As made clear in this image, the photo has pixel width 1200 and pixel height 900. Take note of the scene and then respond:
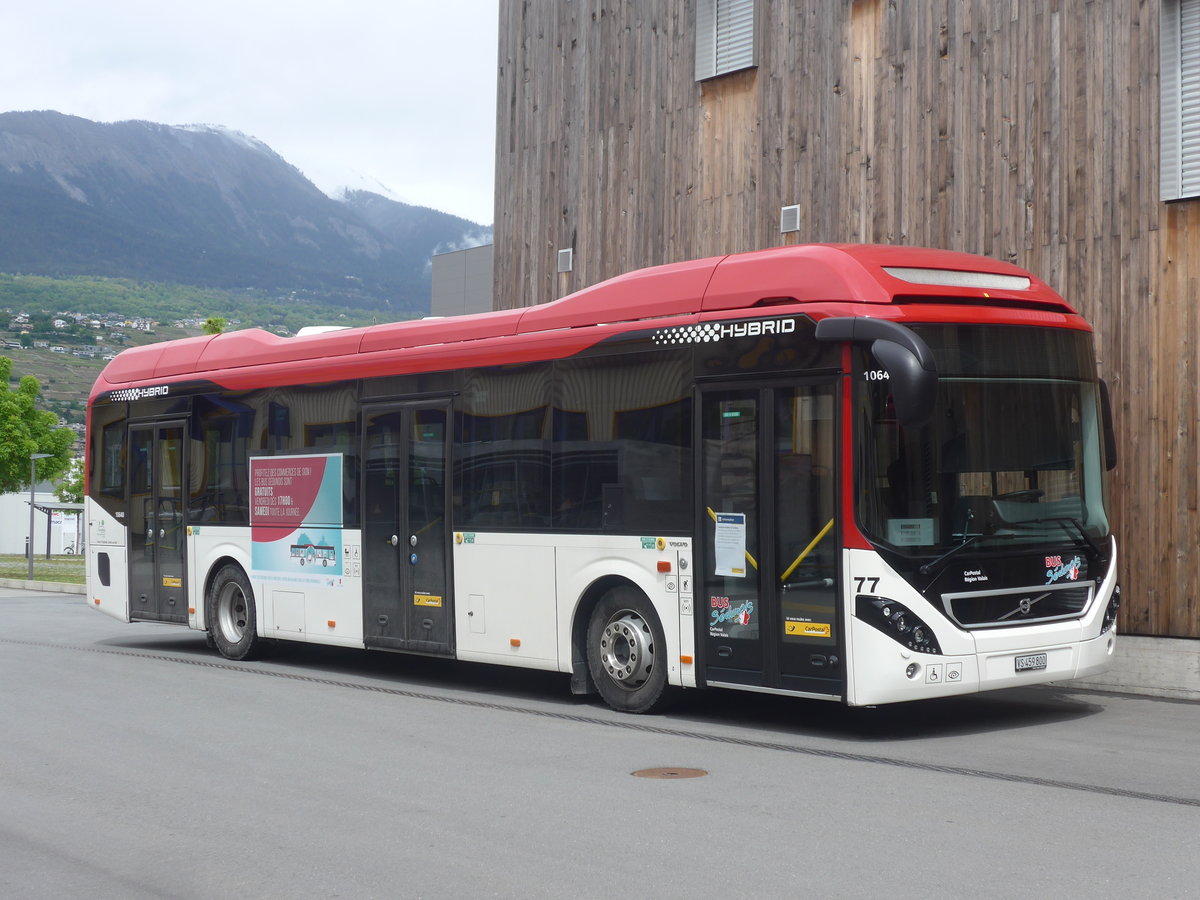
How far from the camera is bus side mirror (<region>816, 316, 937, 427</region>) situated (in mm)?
9211

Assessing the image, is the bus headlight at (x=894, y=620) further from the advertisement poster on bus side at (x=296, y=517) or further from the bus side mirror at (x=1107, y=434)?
the advertisement poster on bus side at (x=296, y=517)

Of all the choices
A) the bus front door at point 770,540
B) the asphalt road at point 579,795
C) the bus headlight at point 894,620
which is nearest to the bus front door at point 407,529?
the asphalt road at point 579,795

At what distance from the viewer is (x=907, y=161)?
15312 millimetres

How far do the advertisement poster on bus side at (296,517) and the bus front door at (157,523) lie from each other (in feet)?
5.13

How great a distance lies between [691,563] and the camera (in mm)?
10773

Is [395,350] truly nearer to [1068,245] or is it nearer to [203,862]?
[1068,245]

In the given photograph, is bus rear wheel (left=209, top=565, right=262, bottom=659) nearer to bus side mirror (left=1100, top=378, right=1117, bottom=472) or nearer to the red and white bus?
the red and white bus

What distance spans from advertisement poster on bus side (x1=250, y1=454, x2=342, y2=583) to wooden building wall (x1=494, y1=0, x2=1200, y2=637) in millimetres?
5663

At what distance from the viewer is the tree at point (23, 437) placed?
63844 millimetres

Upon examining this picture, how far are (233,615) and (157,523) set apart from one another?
1651 millimetres

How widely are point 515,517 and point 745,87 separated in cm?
727

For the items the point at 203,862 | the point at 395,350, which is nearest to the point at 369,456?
the point at 395,350

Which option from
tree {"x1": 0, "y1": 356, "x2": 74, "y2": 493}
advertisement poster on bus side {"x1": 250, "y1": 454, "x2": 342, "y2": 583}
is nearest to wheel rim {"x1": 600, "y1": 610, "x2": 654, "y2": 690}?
advertisement poster on bus side {"x1": 250, "y1": 454, "x2": 342, "y2": 583}

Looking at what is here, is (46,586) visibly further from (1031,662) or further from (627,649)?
(1031,662)
